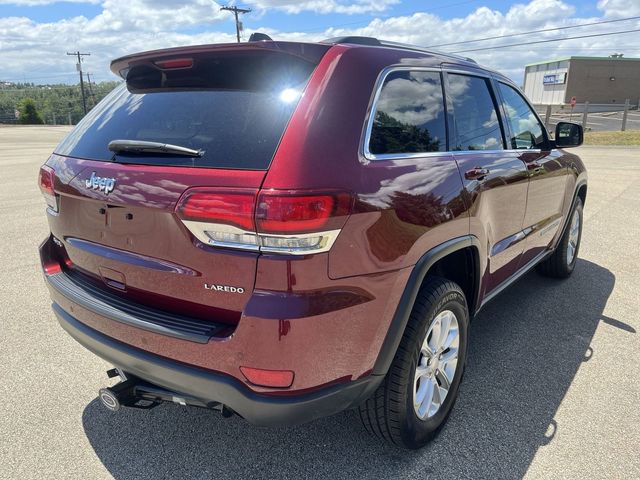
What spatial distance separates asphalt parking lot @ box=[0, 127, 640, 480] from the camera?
235cm

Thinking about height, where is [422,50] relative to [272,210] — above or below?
above

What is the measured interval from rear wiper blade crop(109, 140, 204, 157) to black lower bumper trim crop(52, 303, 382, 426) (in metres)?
0.82

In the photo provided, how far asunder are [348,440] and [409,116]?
1.64 meters

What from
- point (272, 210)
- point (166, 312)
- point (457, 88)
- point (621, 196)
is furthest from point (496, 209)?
point (621, 196)

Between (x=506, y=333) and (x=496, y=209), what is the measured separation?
4.01 ft

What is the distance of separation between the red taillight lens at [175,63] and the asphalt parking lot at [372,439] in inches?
70.8

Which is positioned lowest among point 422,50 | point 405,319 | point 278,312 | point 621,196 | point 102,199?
point 621,196

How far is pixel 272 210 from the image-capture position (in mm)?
1701

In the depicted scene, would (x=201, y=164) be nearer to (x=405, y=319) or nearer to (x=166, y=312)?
(x=166, y=312)

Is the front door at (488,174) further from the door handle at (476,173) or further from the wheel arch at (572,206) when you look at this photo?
the wheel arch at (572,206)

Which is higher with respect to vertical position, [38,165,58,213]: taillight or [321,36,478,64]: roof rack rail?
[321,36,478,64]: roof rack rail

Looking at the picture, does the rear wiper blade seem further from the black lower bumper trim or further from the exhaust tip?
the exhaust tip

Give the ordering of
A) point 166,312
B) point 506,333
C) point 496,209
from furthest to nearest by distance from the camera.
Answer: point 506,333 < point 496,209 < point 166,312

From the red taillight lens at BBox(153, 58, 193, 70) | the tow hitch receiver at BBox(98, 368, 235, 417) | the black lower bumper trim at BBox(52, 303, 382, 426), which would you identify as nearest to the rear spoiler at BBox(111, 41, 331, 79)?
the red taillight lens at BBox(153, 58, 193, 70)
